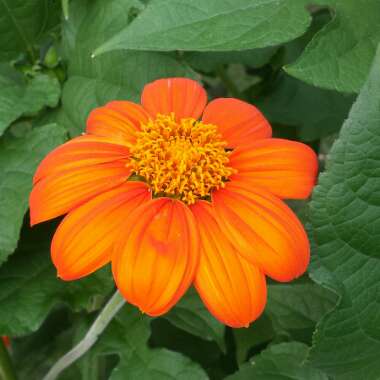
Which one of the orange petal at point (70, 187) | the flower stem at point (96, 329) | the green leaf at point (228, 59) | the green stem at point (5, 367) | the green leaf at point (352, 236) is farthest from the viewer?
the green leaf at point (228, 59)

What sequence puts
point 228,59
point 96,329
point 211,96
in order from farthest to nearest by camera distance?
point 211,96
point 228,59
point 96,329

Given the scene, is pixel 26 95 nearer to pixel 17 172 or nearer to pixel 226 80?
pixel 17 172

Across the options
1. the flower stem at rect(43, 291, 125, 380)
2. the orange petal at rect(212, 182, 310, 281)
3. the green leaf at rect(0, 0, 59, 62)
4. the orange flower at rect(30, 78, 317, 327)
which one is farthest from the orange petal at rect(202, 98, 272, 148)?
the green leaf at rect(0, 0, 59, 62)

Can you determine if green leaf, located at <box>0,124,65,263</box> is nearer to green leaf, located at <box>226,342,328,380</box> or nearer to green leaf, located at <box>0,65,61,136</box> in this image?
green leaf, located at <box>0,65,61,136</box>

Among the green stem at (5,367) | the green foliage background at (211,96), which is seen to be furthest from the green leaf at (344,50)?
the green stem at (5,367)

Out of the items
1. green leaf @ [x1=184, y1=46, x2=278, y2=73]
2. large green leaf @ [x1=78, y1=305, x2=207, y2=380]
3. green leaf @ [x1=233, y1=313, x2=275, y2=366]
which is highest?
green leaf @ [x1=184, y1=46, x2=278, y2=73]

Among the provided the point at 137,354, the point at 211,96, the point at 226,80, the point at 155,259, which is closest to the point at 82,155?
the point at 155,259

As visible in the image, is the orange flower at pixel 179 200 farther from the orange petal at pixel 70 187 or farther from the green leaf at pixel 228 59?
the green leaf at pixel 228 59
